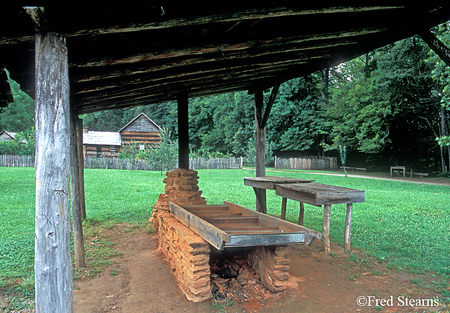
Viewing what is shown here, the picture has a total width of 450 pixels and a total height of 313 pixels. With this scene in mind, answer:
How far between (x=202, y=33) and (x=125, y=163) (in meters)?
26.8

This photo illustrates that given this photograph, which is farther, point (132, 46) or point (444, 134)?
point (444, 134)

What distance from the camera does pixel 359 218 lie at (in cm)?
927

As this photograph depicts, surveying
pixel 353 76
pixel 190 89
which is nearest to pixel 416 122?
pixel 353 76

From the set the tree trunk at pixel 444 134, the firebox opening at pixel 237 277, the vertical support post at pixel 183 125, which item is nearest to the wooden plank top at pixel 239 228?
the firebox opening at pixel 237 277

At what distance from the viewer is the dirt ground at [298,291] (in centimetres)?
403

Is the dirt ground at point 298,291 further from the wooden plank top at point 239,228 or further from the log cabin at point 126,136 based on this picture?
the log cabin at point 126,136

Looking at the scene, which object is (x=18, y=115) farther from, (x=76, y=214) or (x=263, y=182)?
(x=263, y=182)

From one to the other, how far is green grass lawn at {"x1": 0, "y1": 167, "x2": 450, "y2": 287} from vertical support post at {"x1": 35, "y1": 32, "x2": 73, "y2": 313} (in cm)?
283

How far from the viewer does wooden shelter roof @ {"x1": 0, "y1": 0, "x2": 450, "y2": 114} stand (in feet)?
9.52

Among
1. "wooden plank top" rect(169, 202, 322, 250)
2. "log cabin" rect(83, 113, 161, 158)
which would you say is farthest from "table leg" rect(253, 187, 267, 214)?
"log cabin" rect(83, 113, 161, 158)

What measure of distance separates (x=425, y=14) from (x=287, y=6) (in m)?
1.78

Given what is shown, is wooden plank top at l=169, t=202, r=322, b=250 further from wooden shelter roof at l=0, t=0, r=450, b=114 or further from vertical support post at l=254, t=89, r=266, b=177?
wooden shelter roof at l=0, t=0, r=450, b=114

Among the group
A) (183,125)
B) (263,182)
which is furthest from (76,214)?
(263,182)

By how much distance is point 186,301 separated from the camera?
4.25 metres
